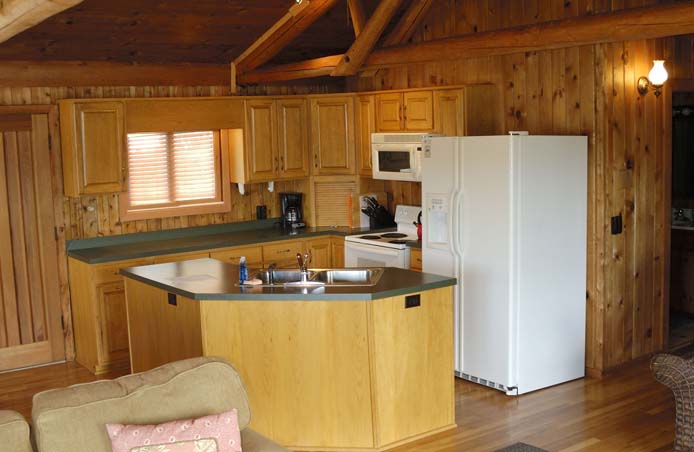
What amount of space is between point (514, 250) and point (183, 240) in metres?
2.91

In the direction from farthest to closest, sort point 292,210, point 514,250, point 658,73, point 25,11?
point 292,210, point 658,73, point 514,250, point 25,11

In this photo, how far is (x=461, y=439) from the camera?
502cm

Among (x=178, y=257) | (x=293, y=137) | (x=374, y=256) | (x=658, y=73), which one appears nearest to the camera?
(x=658, y=73)

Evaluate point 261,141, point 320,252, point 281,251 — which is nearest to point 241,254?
point 281,251

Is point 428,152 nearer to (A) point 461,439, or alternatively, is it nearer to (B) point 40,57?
(A) point 461,439

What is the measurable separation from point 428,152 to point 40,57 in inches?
120

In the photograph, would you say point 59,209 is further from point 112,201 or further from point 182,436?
point 182,436

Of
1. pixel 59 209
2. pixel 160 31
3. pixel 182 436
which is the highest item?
pixel 160 31

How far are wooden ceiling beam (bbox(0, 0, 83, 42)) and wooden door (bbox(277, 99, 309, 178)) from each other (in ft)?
10.3

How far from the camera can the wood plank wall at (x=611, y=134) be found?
19.5 feet

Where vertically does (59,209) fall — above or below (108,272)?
above

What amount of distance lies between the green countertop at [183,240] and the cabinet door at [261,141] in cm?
52

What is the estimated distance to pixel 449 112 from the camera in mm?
6668

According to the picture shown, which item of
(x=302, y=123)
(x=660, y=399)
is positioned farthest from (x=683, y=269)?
(x=302, y=123)
